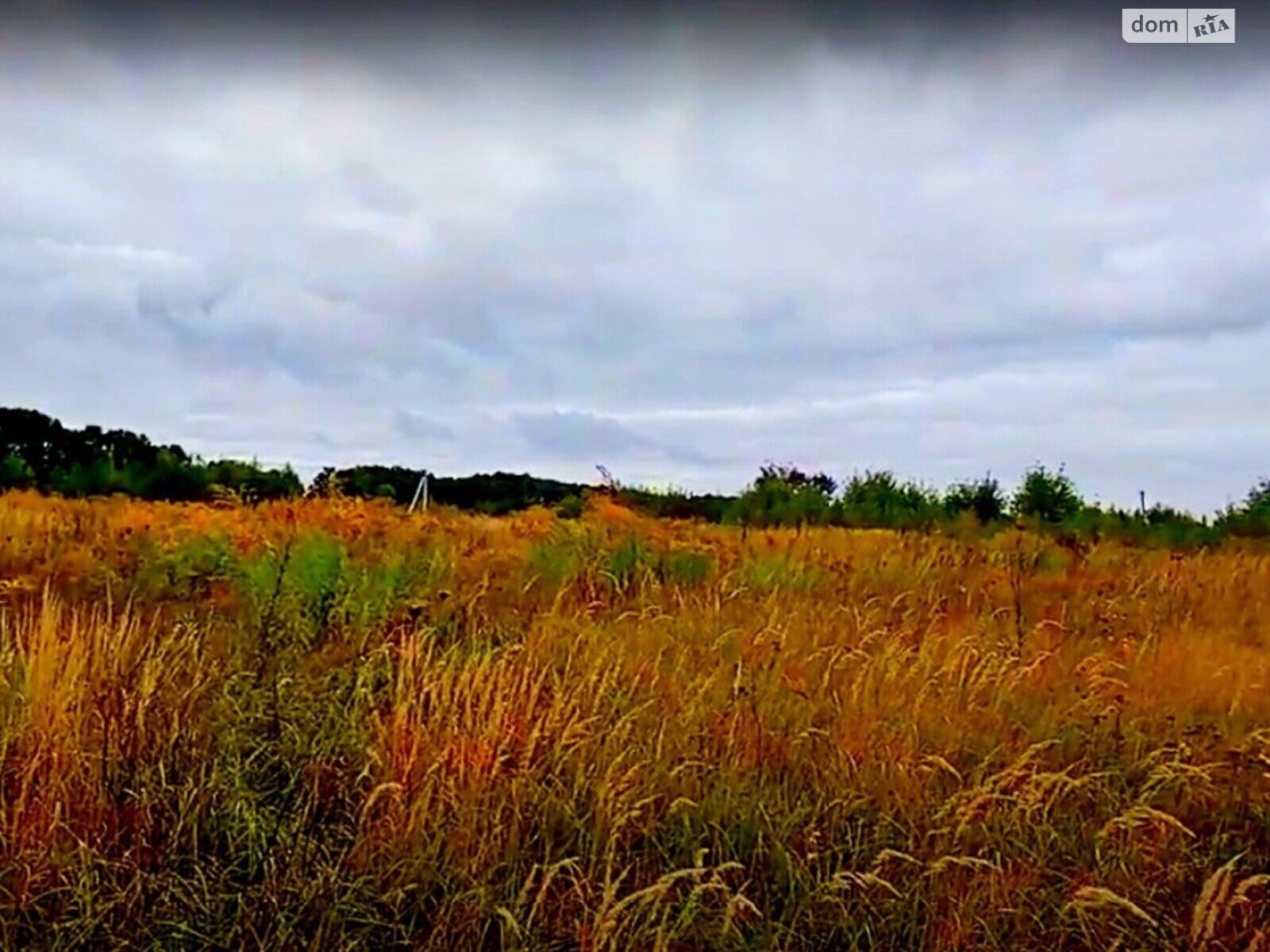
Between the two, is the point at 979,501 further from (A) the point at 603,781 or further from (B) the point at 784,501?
(A) the point at 603,781

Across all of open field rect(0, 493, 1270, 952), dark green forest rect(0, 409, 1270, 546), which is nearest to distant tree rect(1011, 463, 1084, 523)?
dark green forest rect(0, 409, 1270, 546)

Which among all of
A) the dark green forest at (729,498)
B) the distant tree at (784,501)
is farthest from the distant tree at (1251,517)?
the distant tree at (784,501)

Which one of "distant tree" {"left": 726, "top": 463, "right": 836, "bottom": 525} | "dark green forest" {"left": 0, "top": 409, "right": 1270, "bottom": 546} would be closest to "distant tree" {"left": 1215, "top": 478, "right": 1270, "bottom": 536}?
"dark green forest" {"left": 0, "top": 409, "right": 1270, "bottom": 546}

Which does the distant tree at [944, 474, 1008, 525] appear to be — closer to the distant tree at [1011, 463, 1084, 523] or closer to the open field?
the distant tree at [1011, 463, 1084, 523]

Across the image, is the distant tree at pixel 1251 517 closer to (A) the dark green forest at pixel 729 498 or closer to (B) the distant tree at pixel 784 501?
(A) the dark green forest at pixel 729 498

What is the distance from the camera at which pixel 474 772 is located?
2.59m

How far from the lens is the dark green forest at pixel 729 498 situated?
45.5 feet

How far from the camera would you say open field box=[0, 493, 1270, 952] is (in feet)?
7.16

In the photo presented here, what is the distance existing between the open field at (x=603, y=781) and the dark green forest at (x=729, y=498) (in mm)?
8720

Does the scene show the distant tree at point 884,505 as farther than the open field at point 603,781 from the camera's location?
Yes

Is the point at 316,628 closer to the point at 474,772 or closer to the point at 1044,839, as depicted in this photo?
the point at 474,772

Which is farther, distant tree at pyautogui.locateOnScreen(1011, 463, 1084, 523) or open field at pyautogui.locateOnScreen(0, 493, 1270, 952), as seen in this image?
distant tree at pyautogui.locateOnScreen(1011, 463, 1084, 523)

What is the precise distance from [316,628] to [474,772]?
1888mm

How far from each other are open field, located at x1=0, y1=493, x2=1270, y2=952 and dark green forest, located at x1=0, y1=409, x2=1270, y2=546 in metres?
8.72
